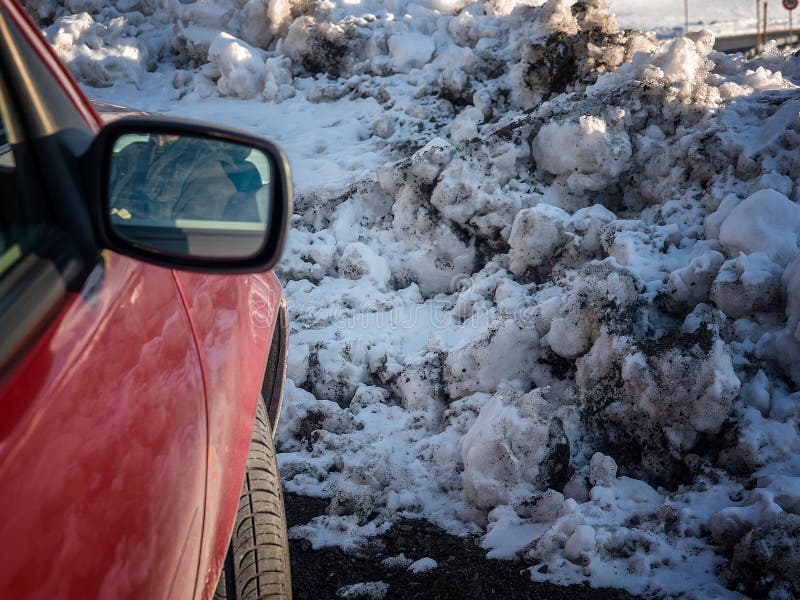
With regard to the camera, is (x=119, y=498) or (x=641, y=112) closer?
(x=119, y=498)

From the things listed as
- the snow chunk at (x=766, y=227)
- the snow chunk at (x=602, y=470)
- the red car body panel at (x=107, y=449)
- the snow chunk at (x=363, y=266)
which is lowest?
the snow chunk at (x=363, y=266)

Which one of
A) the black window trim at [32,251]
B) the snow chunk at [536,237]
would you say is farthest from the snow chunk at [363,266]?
the black window trim at [32,251]

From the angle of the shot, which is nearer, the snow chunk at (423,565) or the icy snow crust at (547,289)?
the snow chunk at (423,565)

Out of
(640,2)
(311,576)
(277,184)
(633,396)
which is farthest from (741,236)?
(640,2)

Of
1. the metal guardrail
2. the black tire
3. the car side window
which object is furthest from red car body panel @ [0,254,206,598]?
the metal guardrail

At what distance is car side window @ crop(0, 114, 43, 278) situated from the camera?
118 centimetres

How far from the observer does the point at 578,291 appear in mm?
3711

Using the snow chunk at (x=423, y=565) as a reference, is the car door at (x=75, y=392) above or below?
above

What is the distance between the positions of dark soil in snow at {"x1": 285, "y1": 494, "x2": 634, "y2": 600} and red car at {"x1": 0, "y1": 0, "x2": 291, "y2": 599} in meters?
0.99

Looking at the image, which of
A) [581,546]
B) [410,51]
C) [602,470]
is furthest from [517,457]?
[410,51]

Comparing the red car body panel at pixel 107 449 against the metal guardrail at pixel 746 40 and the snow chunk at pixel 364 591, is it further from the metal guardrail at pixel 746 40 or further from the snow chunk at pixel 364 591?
the metal guardrail at pixel 746 40

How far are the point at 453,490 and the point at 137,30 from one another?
6.97m

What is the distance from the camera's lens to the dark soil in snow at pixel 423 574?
8.37ft

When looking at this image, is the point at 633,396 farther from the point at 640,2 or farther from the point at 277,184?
the point at 640,2
